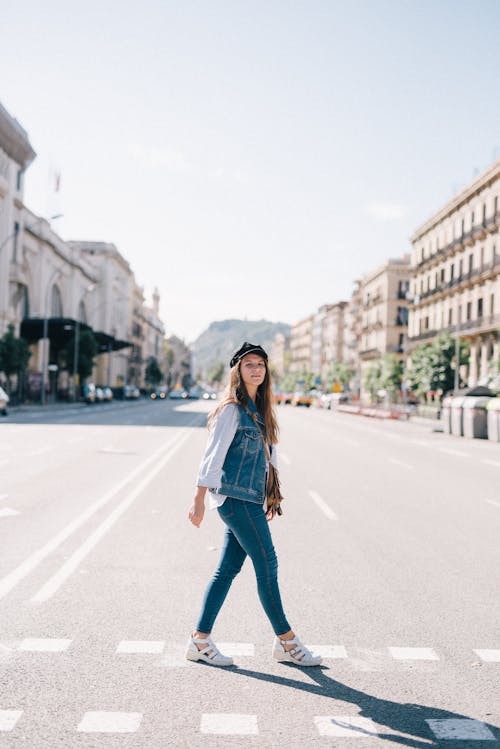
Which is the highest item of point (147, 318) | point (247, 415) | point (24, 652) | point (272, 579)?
point (147, 318)

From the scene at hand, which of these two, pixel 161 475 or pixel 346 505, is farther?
pixel 161 475

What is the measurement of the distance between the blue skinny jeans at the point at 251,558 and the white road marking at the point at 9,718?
121cm

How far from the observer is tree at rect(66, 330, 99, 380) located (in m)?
67.0

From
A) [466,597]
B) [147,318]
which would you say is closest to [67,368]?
[466,597]

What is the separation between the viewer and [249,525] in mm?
4586

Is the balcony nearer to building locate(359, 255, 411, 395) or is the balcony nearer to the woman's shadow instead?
building locate(359, 255, 411, 395)

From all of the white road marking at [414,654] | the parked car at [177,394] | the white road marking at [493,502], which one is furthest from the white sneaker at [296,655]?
the parked car at [177,394]

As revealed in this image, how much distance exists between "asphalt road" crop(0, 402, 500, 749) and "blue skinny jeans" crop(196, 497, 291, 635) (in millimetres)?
310

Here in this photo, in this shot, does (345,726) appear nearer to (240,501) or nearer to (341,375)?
(240,501)

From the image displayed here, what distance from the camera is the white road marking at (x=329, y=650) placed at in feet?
15.9

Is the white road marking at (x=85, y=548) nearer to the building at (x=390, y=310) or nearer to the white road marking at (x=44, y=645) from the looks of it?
the white road marking at (x=44, y=645)

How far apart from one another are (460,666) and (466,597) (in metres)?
1.70

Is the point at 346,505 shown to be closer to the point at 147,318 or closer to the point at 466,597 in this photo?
the point at 466,597

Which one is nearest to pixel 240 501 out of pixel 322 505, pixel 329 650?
pixel 329 650
